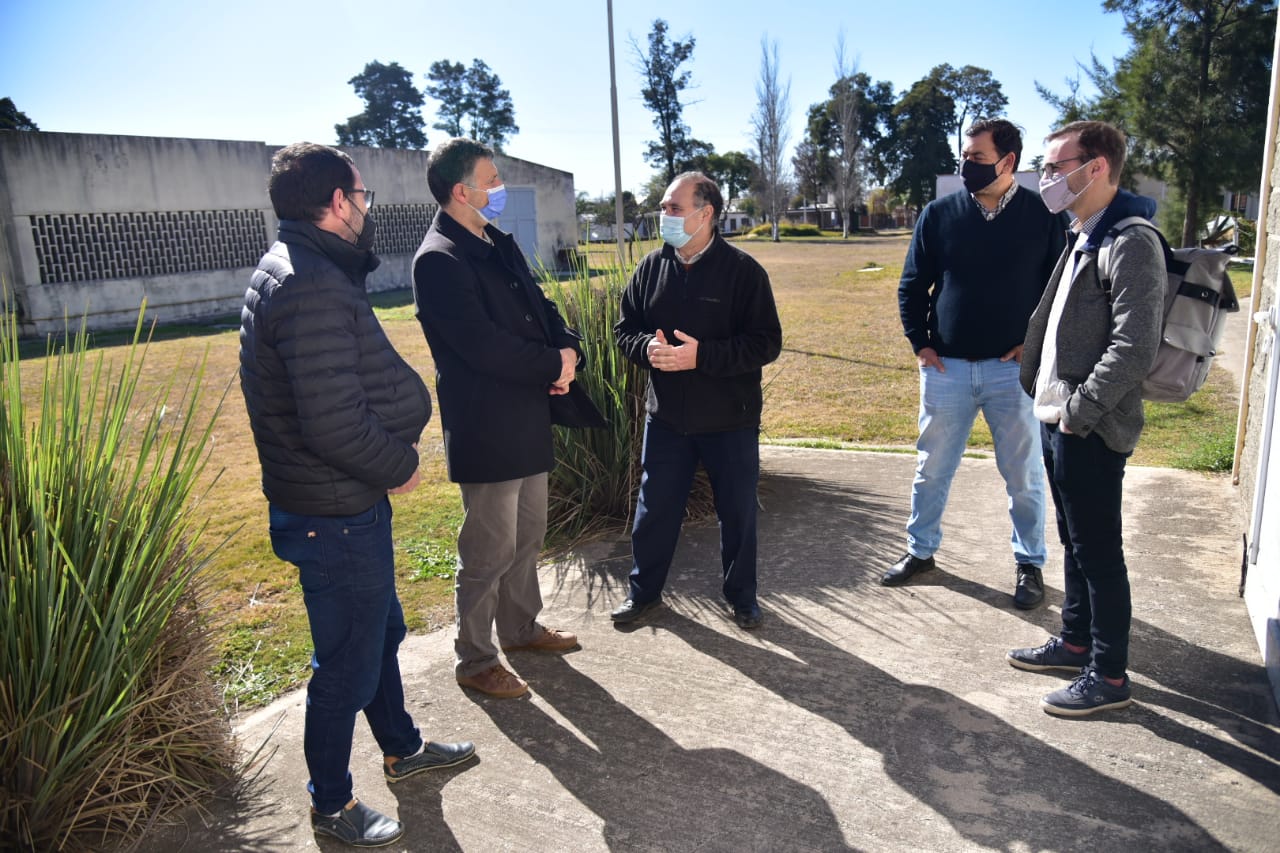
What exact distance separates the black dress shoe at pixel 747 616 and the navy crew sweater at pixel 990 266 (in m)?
1.47

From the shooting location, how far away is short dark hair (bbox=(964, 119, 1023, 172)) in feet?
13.1

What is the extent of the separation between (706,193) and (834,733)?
2.21m

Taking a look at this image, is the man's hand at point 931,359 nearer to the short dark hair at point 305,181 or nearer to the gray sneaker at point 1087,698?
the gray sneaker at point 1087,698

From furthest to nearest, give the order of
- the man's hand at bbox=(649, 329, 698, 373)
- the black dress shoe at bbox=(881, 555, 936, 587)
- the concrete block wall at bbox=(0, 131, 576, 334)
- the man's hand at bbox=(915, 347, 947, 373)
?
the concrete block wall at bbox=(0, 131, 576, 334)
the black dress shoe at bbox=(881, 555, 936, 587)
the man's hand at bbox=(915, 347, 947, 373)
the man's hand at bbox=(649, 329, 698, 373)

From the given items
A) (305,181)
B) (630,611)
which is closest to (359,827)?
(630,611)

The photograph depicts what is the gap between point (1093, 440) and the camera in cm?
316

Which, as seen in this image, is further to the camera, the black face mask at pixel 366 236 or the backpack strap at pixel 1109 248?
the backpack strap at pixel 1109 248

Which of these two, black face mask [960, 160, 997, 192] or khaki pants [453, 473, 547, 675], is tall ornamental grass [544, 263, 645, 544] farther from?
black face mask [960, 160, 997, 192]

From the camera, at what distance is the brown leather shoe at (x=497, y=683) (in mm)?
3477

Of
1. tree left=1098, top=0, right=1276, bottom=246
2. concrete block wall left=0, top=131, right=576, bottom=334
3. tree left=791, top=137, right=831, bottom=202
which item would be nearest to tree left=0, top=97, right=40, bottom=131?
concrete block wall left=0, top=131, right=576, bottom=334

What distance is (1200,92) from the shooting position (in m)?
22.5

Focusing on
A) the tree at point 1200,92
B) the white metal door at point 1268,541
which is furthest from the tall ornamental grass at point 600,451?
the tree at point 1200,92

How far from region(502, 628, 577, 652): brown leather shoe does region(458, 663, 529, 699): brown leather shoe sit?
0.99ft

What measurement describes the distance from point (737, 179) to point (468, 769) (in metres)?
69.2
